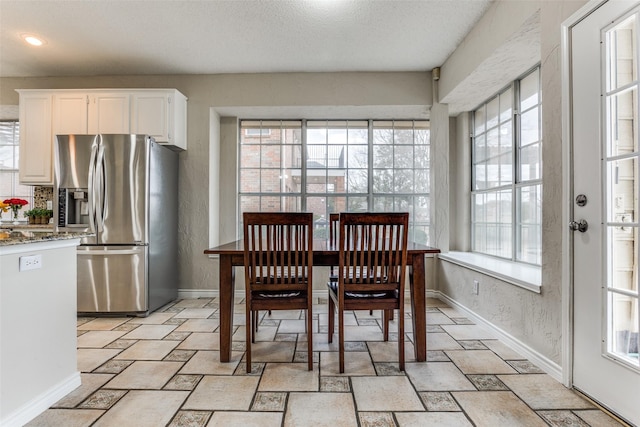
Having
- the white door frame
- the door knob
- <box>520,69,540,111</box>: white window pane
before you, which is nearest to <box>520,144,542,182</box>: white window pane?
<box>520,69,540,111</box>: white window pane

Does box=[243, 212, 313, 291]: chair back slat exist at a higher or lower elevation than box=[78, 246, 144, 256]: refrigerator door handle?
higher

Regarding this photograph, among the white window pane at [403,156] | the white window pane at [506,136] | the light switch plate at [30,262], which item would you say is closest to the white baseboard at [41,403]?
the light switch plate at [30,262]

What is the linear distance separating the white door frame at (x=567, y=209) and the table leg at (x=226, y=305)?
203cm

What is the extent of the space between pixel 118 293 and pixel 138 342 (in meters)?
0.85

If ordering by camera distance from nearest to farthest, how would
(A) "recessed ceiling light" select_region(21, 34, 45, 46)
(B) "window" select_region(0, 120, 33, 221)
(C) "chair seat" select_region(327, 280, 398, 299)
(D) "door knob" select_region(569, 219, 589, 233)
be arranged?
1. (D) "door knob" select_region(569, 219, 589, 233)
2. (C) "chair seat" select_region(327, 280, 398, 299)
3. (A) "recessed ceiling light" select_region(21, 34, 45, 46)
4. (B) "window" select_region(0, 120, 33, 221)

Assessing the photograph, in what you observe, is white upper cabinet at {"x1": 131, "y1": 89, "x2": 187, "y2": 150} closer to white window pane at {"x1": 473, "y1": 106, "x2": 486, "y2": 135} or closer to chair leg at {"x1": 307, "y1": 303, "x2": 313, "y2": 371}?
chair leg at {"x1": 307, "y1": 303, "x2": 313, "y2": 371}

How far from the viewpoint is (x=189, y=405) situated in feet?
5.70

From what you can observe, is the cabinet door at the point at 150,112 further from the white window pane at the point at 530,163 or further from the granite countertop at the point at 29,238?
the white window pane at the point at 530,163

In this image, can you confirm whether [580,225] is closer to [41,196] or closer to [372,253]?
[372,253]

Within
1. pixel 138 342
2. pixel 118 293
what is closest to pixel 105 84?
pixel 118 293

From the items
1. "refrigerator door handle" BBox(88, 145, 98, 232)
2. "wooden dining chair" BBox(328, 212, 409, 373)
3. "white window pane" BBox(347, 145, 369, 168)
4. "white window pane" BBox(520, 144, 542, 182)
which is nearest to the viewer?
"wooden dining chair" BBox(328, 212, 409, 373)

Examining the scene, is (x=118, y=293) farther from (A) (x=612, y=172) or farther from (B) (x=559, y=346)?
(A) (x=612, y=172)

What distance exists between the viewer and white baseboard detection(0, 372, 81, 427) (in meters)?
1.52

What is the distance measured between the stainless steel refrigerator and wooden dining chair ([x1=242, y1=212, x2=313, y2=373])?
1.69 meters
